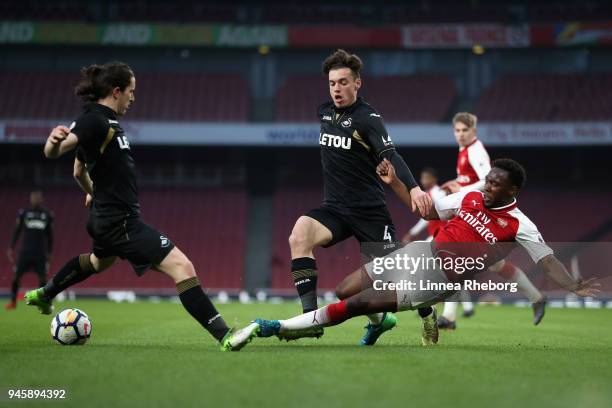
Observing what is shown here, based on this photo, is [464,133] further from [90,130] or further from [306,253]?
[90,130]

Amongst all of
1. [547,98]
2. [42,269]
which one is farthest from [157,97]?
[42,269]

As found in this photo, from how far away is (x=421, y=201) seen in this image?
21.4ft

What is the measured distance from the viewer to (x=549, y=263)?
6.68 meters

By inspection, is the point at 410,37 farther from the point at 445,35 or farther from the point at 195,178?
the point at 195,178

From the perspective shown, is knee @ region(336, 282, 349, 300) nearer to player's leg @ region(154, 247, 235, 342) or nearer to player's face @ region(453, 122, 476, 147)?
player's leg @ region(154, 247, 235, 342)

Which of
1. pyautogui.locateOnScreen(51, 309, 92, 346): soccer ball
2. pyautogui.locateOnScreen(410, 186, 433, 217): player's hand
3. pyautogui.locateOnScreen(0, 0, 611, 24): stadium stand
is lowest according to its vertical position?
pyautogui.locateOnScreen(51, 309, 92, 346): soccer ball

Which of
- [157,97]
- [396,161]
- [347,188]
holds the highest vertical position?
[157,97]

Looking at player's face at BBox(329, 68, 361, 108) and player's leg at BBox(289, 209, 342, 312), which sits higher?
player's face at BBox(329, 68, 361, 108)

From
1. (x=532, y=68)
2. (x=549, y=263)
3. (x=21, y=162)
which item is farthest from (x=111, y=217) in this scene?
(x=532, y=68)

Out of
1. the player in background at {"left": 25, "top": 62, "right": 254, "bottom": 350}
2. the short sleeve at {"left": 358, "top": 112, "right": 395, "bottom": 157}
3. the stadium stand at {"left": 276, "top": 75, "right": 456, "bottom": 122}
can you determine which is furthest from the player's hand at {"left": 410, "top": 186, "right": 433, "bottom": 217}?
the stadium stand at {"left": 276, "top": 75, "right": 456, "bottom": 122}

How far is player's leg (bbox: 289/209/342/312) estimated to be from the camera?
709 centimetres

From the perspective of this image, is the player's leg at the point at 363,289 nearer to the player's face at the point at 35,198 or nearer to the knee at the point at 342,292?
the knee at the point at 342,292

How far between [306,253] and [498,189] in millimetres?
1654

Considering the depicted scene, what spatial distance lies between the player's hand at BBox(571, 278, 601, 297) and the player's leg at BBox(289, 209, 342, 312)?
6.79 feet
